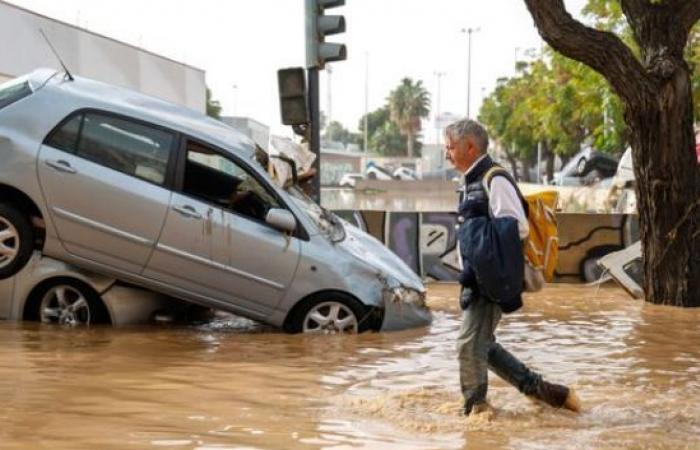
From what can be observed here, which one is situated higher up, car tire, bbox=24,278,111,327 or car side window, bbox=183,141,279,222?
car side window, bbox=183,141,279,222

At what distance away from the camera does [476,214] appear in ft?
15.9

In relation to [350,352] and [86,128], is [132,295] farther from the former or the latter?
[350,352]

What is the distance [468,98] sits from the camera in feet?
270

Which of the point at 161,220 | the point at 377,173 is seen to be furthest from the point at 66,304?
the point at 377,173

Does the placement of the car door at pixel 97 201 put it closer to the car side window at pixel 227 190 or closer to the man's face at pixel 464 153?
the car side window at pixel 227 190

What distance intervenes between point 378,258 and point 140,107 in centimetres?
245

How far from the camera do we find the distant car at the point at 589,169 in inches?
1479

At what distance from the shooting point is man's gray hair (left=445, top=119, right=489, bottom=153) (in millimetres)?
4941

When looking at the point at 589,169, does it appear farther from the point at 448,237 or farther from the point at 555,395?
the point at 555,395

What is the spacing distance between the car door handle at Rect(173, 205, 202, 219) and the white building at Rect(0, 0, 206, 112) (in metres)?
11.3

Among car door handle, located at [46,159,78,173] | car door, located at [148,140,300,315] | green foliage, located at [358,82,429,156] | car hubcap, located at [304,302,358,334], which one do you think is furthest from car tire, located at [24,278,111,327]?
green foliage, located at [358,82,429,156]

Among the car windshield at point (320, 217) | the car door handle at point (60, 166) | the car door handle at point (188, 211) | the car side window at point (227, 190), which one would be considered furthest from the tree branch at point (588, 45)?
the car door handle at point (60, 166)

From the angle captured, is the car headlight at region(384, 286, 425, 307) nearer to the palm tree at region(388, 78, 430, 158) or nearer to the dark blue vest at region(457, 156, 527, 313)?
the dark blue vest at region(457, 156, 527, 313)

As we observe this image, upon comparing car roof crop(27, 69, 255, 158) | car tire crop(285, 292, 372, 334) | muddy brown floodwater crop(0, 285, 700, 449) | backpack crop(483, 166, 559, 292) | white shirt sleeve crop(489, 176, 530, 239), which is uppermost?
car roof crop(27, 69, 255, 158)
